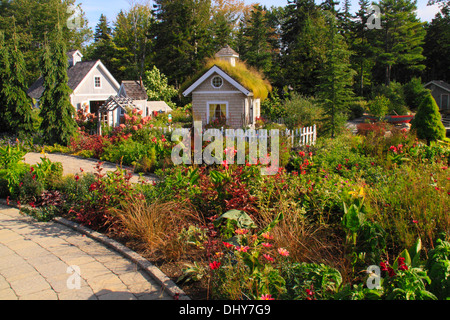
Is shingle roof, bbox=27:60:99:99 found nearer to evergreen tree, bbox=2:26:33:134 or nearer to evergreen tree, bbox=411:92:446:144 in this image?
evergreen tree, bbox=2:26:33:134

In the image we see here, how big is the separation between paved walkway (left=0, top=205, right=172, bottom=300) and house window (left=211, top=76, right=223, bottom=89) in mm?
11532

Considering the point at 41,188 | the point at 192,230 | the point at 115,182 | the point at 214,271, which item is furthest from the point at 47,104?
the point at 214,271

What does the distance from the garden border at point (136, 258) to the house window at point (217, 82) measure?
11235 mm

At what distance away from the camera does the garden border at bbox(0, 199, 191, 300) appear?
3.62 meters

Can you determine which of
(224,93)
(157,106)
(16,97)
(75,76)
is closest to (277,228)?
(224,93)

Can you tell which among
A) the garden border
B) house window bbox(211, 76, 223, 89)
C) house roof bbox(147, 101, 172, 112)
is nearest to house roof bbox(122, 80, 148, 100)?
house roof bbox(147, 101, 172, 112)

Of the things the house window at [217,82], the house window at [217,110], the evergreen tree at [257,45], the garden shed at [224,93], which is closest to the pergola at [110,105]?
the garden shed at [224,93]

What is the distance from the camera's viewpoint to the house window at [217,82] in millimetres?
16031

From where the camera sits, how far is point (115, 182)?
5777 millimetres

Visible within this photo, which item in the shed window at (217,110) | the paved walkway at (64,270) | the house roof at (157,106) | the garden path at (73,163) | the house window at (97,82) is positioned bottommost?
the paved walkway at (64,270)

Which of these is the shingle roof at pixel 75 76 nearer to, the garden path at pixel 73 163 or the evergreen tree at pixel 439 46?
the garden path at pixel 73 163

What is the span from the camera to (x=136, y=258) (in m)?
4.36

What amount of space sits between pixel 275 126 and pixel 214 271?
30.8 feet

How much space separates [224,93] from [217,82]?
59 cm
